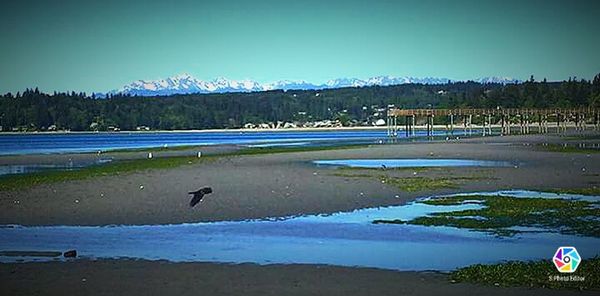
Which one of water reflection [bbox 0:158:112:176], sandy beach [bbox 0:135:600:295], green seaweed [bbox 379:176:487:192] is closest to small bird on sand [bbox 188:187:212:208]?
sandy beach [bbox 0:135:600:295]

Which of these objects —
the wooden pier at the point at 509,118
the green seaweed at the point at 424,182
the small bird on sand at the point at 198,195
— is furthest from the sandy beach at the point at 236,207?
the wooden pier at the point at 509,118

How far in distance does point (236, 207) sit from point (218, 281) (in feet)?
38.7

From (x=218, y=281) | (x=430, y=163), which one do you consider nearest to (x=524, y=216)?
(x=218, y=281)

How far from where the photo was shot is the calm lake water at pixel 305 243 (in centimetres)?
1638

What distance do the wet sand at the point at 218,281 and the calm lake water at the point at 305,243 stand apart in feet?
3.01

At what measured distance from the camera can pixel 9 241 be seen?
19.3 meters

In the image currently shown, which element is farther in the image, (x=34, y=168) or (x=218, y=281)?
(x=34, y=168)

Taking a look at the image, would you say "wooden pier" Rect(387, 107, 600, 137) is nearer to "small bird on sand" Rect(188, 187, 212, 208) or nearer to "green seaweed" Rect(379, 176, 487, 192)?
"green seaweed" Rect(379, 176, 487, 192)

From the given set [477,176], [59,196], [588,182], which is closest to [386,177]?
[477,176]

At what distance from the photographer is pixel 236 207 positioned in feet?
84.6

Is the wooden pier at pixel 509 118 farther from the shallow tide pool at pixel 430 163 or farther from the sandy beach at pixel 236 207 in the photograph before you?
the sandy beach at pixel 236 207

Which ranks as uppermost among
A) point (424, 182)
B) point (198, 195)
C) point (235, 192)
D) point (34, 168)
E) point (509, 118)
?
point (509, 118)

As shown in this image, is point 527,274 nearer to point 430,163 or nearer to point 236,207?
point 236,207

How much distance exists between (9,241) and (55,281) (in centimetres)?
608
